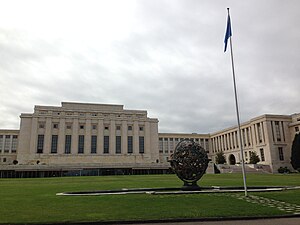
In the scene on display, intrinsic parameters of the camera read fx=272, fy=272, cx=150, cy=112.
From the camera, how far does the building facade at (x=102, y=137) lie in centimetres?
8394

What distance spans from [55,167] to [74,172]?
480cm

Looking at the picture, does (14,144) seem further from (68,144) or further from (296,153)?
(296,153)

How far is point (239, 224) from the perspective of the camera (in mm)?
9812

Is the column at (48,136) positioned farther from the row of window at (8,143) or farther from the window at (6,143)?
the window at (6,143)

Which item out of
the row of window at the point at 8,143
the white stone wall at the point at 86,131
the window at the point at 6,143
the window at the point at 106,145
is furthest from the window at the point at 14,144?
the window at the point at 106,145

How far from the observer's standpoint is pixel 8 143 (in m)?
97.7

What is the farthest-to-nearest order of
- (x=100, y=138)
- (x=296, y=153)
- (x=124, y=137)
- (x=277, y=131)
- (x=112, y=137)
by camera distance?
(x=124, y=137) < (x=112, y=137) < (x=100, y=138) < (x=277, y=131) < (x=296, y=153)

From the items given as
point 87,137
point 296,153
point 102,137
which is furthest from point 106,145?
point 296,153

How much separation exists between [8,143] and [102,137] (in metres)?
35.6

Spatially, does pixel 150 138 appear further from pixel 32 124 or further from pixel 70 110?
pixel 32 124

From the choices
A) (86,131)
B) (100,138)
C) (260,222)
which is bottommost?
(260,222)

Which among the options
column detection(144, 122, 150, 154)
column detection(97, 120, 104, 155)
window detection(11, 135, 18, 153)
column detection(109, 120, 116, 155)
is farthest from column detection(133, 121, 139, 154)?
window detection(11, 135, 18, 153)

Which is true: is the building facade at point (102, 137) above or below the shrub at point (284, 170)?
above

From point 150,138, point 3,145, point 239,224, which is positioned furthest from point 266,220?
point 3,145
